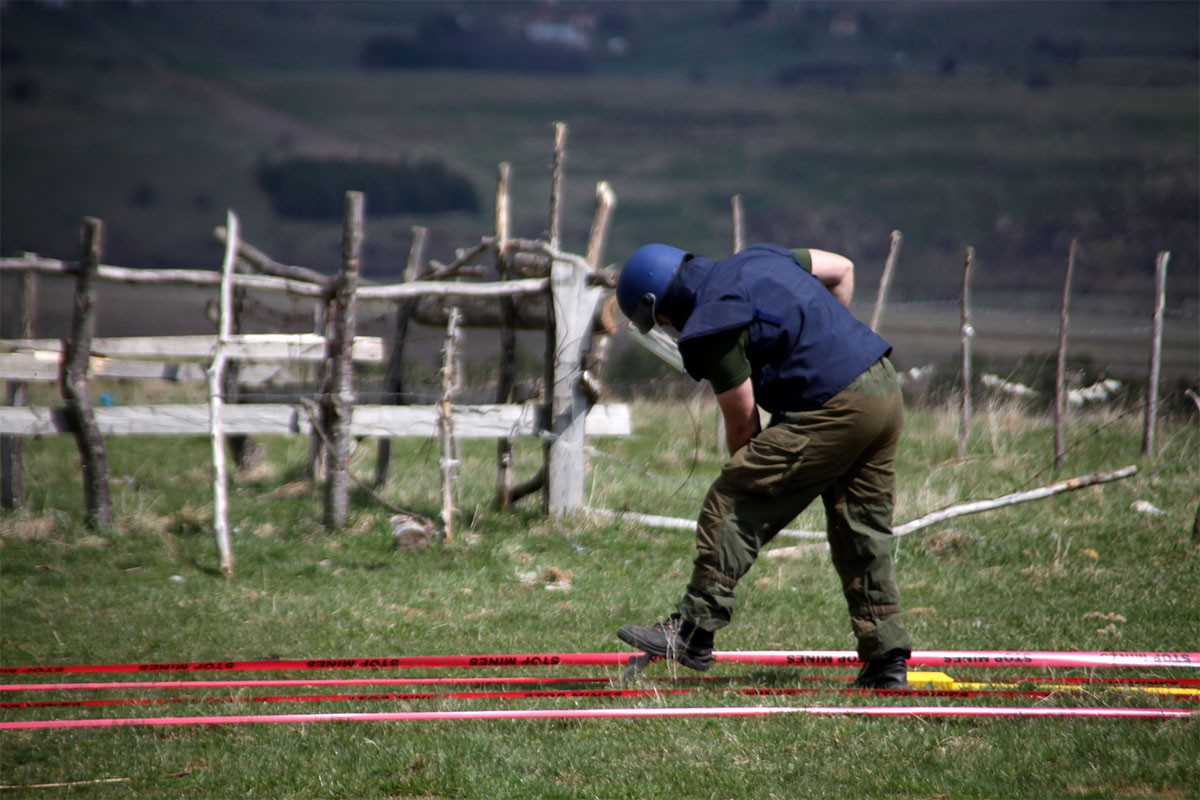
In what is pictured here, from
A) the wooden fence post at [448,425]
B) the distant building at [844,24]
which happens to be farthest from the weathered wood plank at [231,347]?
the distant building at [844,24]

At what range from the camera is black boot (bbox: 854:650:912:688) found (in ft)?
17.1

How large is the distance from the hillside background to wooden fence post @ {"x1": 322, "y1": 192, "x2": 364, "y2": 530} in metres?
45.9

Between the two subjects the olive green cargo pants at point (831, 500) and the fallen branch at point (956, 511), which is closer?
the olive green cargo pants at point (831, 500)

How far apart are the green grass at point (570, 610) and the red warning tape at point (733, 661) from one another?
101mm

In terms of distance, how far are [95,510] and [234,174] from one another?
104 m

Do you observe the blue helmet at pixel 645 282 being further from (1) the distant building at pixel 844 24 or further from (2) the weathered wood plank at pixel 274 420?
(1) the distant building at pixel 844 24

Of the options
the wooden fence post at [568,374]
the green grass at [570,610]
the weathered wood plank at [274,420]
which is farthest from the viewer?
the wooden fence post at [568,374]

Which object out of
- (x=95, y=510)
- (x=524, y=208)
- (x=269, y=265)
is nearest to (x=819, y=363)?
(x=95, y=510)

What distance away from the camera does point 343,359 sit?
8836 mm

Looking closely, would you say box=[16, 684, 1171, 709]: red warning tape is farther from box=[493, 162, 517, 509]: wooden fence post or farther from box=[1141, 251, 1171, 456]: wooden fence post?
box=[1141, 251, 1171, 456]: wooden fence post

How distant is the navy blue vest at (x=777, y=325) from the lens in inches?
191

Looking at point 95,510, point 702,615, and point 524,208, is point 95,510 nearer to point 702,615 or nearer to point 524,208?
point 702,615

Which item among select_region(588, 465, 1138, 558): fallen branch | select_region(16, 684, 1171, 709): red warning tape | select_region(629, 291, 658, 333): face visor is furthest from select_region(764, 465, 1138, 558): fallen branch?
select_region(629, 291, 658, 333): face visor

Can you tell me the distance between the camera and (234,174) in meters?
107
